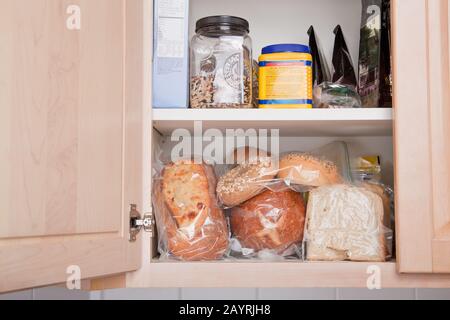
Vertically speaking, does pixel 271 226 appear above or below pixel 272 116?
below

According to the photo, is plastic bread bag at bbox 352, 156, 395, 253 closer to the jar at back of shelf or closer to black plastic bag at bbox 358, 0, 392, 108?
black plastic bag at bbox 358, 0, 392, 108

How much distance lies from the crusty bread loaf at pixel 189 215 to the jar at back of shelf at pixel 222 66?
14 centimetres

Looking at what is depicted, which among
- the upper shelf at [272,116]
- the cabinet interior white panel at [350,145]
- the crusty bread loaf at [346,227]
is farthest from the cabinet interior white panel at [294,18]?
the crusty bread loaf at [346,227]

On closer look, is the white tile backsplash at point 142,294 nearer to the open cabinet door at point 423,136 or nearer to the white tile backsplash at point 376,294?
the white tile backsplash at point 376,294

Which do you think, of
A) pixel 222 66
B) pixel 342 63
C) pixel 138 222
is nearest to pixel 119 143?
pixel 138 222

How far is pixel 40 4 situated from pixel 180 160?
0.48 m

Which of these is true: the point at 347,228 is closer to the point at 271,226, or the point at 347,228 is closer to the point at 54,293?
the point at 271,226

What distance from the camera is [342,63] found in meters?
1.22

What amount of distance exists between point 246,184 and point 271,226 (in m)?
0.09

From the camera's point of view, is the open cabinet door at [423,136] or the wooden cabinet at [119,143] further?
the open cabinet door at [423,136]

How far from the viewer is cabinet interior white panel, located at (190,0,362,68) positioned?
1.33m

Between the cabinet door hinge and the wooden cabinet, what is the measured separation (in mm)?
17

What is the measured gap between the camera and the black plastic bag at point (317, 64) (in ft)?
4.02

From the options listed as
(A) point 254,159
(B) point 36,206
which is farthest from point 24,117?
(A) point 254,159
